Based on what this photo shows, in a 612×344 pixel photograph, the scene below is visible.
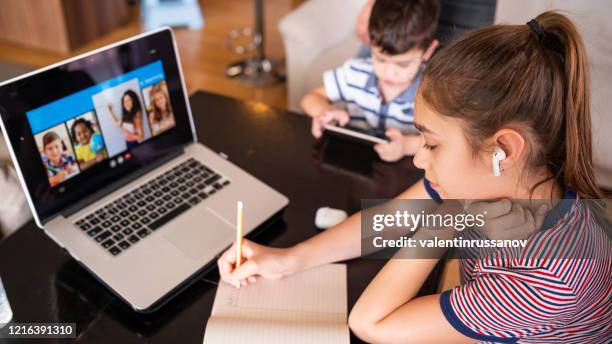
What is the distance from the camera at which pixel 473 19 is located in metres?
1.71

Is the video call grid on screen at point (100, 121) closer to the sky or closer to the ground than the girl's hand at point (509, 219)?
closer to the sky

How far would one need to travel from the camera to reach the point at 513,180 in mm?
799

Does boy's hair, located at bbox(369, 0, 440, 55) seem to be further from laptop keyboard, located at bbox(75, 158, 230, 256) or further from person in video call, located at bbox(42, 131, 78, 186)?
person in video call, located at bbox(42, 131, 78, 186)

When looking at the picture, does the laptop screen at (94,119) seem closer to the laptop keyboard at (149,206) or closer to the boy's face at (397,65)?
the laptop keyboard at (149,206)

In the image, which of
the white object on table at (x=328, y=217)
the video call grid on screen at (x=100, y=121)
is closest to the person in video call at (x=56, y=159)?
the video call grid on screen at (x=100, y=121)

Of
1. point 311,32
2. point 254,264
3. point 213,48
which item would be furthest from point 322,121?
point 213,48

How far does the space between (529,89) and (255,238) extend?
1.66 feet

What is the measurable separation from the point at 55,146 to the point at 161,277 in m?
0.27

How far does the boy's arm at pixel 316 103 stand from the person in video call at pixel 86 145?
1.99 feet

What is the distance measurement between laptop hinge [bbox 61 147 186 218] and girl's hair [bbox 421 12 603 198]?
0.54m

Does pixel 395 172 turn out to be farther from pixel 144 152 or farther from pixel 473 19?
pixel 473 19

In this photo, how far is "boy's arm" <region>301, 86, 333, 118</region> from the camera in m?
1.44

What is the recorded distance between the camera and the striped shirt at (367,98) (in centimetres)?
142

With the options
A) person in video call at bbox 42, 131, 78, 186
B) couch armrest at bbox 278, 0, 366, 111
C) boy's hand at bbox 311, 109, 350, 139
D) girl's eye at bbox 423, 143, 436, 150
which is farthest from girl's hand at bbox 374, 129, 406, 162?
couch armrest at bbox 278, 0, 366, 111
